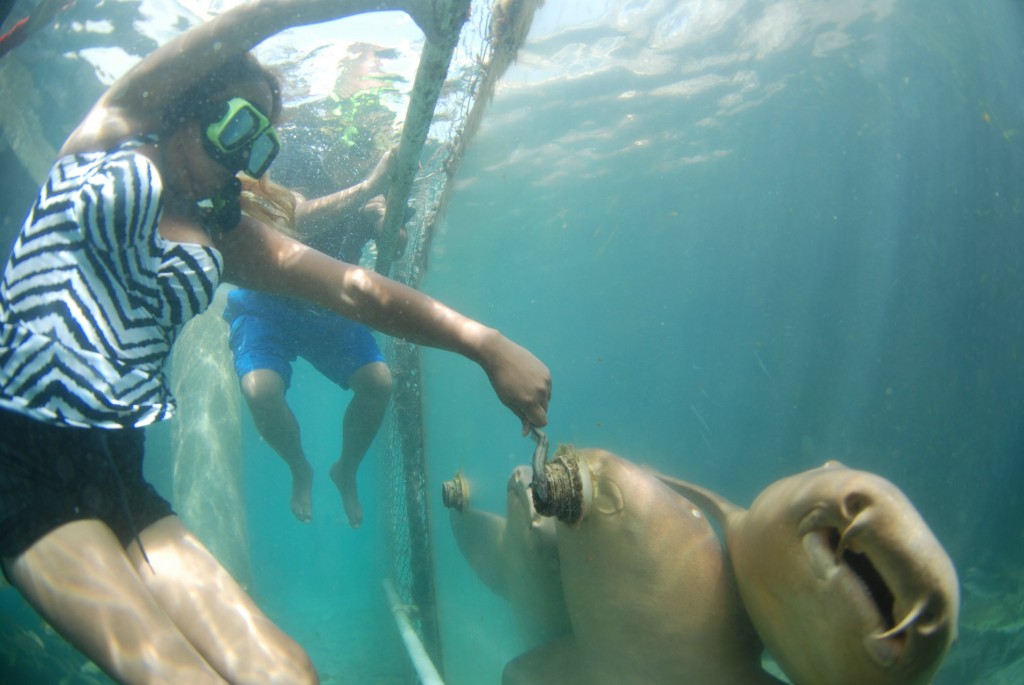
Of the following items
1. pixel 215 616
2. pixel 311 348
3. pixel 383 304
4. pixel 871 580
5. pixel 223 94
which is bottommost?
pixel 311 348

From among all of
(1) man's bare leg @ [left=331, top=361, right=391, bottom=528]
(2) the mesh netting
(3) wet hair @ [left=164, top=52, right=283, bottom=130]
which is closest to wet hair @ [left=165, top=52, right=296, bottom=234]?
(3) wet hair @ [left=164, top=52, right=283, bottom=130]

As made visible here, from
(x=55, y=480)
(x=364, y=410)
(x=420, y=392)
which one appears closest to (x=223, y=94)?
(x=55, y=480)

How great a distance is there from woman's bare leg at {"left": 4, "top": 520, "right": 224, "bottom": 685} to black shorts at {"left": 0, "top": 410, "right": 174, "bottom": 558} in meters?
0.07

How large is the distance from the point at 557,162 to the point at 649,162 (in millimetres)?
5584

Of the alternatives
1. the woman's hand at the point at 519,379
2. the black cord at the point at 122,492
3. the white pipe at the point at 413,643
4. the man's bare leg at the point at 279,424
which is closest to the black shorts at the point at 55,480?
the black cord at the point at 122,492

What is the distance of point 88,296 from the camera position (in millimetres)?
1615

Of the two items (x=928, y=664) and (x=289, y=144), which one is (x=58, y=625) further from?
(x=289, y=144)

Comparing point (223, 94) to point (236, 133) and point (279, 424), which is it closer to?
point (236, 133)

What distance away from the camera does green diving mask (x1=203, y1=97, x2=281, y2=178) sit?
6.33 ft

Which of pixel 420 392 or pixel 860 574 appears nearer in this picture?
pixel 860 574

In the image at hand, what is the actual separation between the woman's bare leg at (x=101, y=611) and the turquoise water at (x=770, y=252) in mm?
3566

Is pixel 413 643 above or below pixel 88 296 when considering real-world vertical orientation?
below

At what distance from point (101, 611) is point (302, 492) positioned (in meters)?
→ 4.87

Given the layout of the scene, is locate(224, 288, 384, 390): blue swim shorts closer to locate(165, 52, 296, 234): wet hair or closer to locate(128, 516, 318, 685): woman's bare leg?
locate(165, 52, 296, 234): wet hair
